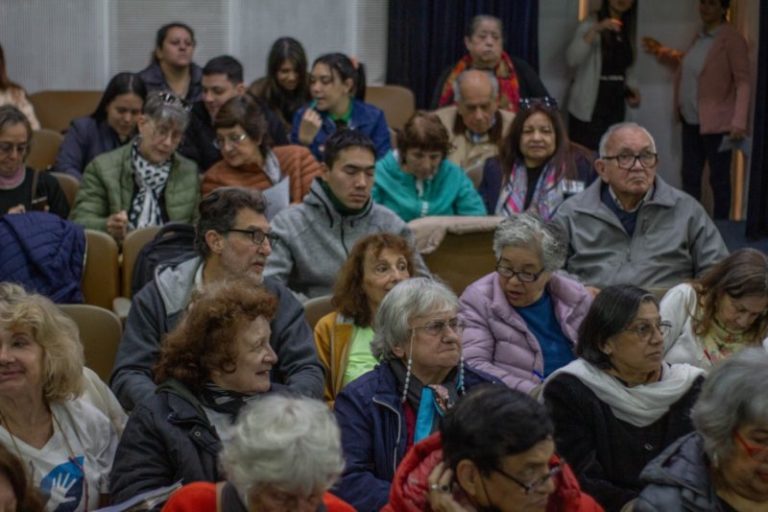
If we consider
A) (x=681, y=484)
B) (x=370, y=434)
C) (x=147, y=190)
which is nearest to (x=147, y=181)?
(x=147, y=190)

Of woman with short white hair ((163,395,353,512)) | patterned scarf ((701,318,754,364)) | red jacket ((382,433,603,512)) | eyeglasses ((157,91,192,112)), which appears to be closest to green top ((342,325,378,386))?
patterned scarf ((701,318,754,364))

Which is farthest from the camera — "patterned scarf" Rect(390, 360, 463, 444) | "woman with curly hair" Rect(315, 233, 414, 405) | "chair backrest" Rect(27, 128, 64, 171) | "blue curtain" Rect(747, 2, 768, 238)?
"blue curtain" Rect(747, 2, 768, 238)

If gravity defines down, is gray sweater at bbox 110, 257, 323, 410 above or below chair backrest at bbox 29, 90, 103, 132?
below

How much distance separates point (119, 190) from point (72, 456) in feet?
7.52

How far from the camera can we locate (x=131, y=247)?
4512 mm

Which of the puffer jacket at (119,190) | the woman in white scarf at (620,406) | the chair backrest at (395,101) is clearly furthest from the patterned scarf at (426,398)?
the chair backrest at (395,101)

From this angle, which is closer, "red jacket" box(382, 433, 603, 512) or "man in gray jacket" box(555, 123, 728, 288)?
"red jacket" box(382, 433, 603, 512)

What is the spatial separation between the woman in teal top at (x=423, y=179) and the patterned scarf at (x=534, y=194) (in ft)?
0.33

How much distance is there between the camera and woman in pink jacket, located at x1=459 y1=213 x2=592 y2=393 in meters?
3.80

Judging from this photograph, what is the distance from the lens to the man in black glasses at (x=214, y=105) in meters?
5.86

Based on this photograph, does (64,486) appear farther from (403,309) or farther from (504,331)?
(504,331)

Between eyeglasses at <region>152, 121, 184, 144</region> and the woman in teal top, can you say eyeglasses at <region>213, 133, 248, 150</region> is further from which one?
the woman in teal top

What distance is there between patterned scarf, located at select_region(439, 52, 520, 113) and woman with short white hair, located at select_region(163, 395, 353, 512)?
14.9 ft

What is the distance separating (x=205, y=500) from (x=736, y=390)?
3.44 ft
